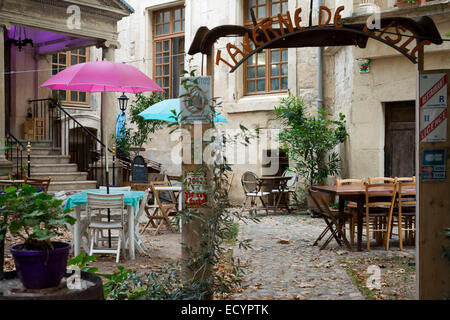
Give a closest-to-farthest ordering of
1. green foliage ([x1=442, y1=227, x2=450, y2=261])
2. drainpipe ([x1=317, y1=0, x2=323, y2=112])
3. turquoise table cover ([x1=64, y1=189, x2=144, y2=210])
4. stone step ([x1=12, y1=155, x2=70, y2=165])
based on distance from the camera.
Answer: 1. green foliage ([x1=442, y1=227, x2=450, y2=261])
2. turquoise table cover ([x1=64, y1=189, x2=144, y2=210])
3. stone step ([x1=12, y1=155, x2=70, y2=165])
4. drainpipe ([x1=317, y1=0, x2=323, y2=112])

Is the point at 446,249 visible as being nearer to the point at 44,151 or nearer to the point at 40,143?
the point at 44,151

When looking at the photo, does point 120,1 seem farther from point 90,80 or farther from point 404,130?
point 404,130

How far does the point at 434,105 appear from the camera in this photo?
398 centimetres

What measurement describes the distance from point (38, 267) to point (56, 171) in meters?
9.81

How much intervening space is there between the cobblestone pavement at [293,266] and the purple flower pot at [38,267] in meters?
1.90

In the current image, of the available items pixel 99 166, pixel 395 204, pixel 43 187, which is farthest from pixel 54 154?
pixel 395 204

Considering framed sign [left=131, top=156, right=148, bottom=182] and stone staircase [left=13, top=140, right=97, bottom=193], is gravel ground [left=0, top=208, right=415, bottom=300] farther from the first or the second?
framed sign [left=131, top=156, right=148, bottom=182]

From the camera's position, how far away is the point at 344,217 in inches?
276

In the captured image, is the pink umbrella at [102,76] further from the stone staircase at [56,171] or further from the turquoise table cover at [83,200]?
the stone staircase at [56,171]

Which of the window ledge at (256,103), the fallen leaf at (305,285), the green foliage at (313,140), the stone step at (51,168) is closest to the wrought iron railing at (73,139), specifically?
the stone step at (51,168)

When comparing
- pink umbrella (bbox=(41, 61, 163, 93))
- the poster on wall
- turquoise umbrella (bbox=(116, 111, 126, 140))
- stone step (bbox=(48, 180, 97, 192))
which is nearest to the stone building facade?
pink umbrella (bbox=(41, 61, 163, 93))

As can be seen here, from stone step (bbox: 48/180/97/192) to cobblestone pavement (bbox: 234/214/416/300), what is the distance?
4201 millimetres

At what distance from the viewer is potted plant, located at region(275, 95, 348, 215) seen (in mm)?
10883
